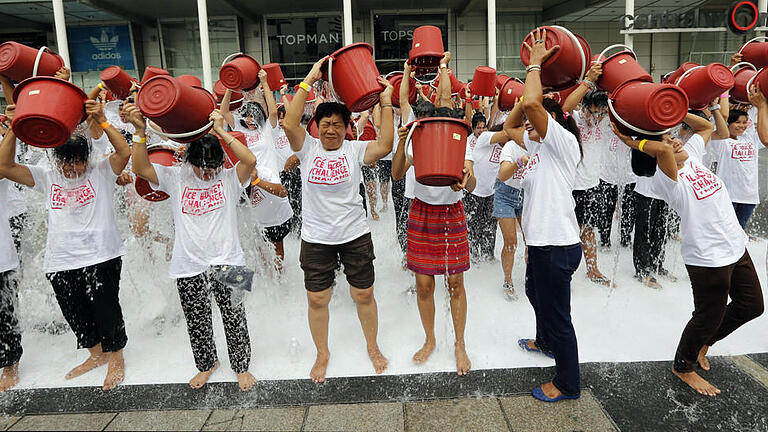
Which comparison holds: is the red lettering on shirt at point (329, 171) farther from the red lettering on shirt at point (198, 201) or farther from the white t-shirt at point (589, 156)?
the white t-shirt at point (589, 156)

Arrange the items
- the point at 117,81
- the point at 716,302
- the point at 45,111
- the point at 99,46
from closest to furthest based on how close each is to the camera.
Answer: the point at 45,111
the point at 716,302
the point at 117,81
the point at 99,46

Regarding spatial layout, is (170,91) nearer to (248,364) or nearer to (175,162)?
(175,162)

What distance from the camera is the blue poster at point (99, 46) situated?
15078 mm

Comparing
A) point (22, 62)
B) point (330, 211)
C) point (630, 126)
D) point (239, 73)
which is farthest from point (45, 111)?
point (630, 126)

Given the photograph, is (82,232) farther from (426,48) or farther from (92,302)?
(426,48)

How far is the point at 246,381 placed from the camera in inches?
116

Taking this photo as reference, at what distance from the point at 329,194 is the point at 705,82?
2.65 m

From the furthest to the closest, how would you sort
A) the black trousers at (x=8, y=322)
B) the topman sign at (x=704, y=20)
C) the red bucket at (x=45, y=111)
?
the topman sign at (x=704, y=20), the black trousers at (x=8, y=322), the red bucket at (x=45, y=111)

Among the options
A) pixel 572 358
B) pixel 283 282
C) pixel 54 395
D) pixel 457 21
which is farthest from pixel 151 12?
pixel 572 358

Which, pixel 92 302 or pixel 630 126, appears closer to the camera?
pixel 630 126

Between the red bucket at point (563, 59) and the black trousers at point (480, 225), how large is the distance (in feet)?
7.60

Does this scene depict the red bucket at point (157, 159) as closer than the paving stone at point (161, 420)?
No

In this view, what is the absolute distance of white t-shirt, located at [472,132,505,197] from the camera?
461 cm

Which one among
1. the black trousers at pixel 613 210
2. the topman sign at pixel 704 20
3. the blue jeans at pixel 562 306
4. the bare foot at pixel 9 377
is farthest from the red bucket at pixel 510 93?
the topman sign at pixel 704 20
